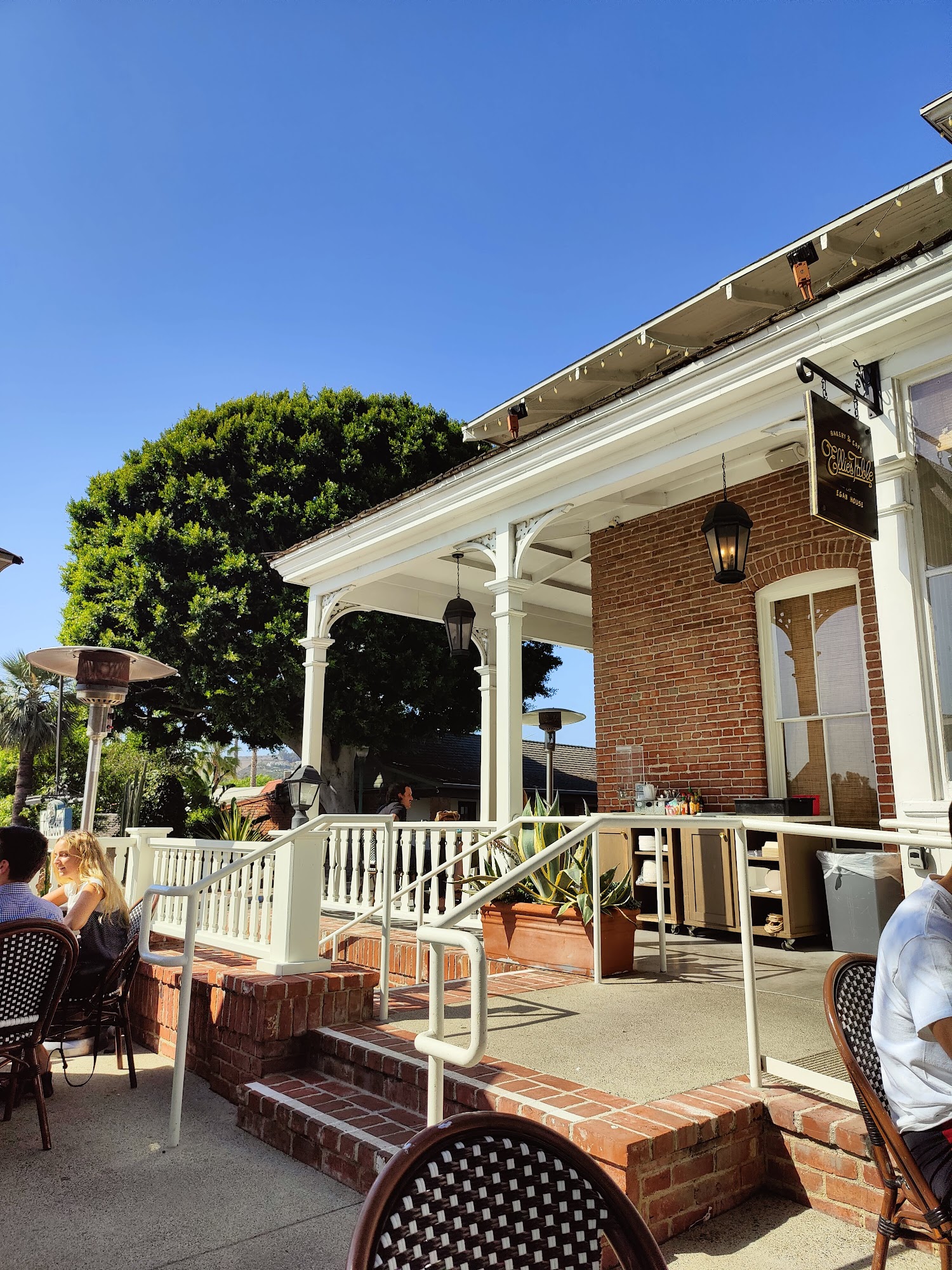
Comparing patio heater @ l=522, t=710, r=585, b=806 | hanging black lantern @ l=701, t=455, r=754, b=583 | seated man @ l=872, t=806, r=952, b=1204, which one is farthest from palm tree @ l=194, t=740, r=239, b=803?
seated man @ l=872, t=806, r=952, b=1204

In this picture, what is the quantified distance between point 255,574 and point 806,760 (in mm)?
13546

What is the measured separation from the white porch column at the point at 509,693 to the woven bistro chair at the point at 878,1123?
4304mm

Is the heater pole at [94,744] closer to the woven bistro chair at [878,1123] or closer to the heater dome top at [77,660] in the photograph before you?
the heater dome top at [77,660]

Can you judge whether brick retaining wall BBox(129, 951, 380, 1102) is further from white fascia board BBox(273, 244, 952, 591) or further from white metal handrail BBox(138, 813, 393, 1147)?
white fascia board BBox(273, 244, 952, 591)

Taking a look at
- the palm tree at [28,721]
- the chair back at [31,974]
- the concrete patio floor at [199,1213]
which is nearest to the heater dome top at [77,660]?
the chair back at [31,974]

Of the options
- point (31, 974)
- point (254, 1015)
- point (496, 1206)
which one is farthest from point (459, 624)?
point (496, 1206)

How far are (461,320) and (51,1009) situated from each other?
10.5 metres

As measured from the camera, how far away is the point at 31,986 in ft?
12.4

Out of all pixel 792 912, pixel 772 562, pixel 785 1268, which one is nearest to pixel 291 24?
pixel 772 562

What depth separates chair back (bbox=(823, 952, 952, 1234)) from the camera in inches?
78.6

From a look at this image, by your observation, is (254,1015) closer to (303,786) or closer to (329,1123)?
(329,1123)

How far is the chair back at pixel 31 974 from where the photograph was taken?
368cm

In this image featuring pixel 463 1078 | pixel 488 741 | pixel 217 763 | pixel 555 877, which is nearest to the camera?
pixel 463 1078

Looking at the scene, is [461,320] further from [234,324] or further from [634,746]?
[634,746]
